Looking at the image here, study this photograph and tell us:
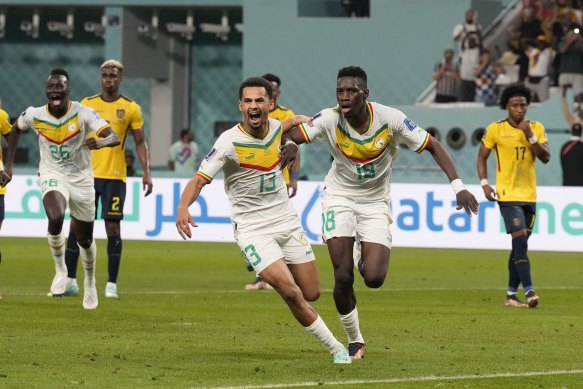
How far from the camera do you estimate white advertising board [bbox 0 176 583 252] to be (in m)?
24.1

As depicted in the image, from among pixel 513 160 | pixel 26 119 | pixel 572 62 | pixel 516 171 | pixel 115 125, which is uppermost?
pixel 26 119

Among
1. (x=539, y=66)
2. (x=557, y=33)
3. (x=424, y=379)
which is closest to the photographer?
(x=424, y=379)

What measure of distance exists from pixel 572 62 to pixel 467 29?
236 cm

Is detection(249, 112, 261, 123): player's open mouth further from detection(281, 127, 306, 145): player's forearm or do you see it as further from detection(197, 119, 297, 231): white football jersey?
detection(281, 127, 306, 145): player's forearm

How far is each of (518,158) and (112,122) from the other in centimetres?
443

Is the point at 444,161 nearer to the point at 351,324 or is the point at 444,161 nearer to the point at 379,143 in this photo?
the point at 379,143

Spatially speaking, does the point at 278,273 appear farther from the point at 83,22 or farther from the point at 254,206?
the point at 83,22

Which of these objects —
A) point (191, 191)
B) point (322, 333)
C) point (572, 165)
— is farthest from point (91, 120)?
point (572, 165)

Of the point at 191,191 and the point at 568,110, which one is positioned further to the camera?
the point at 568,110

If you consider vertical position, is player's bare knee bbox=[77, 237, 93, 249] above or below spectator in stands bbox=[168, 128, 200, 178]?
above

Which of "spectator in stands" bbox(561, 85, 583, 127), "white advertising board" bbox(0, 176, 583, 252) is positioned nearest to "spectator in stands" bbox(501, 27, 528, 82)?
A: "spectator in stands" bbox(561, 85, 583, 127)

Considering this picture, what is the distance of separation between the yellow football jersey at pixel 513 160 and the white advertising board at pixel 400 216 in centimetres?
796

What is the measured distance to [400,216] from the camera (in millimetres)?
25203

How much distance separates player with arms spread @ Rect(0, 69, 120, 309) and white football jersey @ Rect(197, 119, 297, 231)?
4.20 meters
